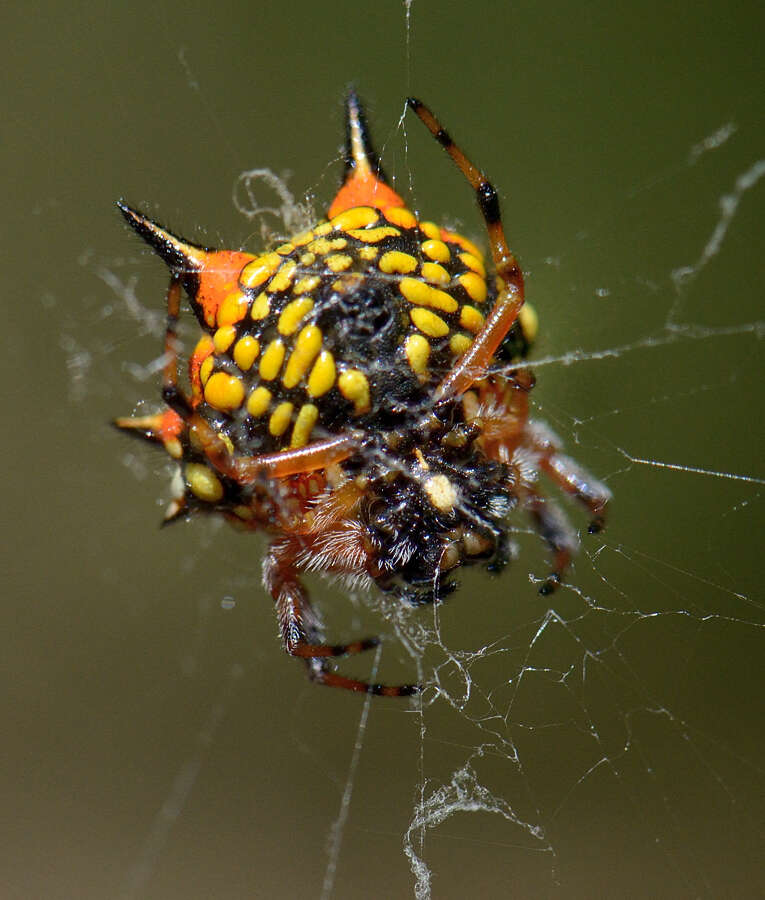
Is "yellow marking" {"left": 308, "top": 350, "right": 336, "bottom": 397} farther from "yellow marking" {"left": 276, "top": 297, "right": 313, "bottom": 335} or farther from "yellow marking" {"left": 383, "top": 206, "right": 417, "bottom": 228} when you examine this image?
"yellow marking" {"left": 383, "top": 206, "right": 417, "bottom": 228}

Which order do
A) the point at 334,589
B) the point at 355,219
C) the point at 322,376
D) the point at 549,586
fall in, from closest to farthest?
the point at 322,376 < the point at 355,219 < the point at 549,586 < the point at 334,589

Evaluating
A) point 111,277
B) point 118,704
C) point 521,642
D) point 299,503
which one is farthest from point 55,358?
point 299,503

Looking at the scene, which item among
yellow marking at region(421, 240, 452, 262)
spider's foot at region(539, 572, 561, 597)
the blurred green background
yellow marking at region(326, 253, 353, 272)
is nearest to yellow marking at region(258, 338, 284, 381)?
yellow marking at region(326, 253, 353, 272)

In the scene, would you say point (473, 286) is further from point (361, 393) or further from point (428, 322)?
point (361, 393)

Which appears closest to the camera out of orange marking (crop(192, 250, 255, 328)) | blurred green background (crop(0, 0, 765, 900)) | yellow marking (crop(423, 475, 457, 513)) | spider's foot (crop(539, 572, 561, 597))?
yellow marking (crop(423, 475, 457, 513))

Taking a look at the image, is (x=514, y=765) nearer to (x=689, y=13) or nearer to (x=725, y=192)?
(x=725, y=192)

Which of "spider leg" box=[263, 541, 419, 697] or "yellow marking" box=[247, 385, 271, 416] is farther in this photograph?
"spider leg" box=[263, 541, 419, 697]

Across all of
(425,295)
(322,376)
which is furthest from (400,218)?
(322,376)

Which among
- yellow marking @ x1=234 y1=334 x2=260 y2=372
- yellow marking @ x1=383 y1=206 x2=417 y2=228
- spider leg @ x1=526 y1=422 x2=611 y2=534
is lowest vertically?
spider leg @ x1=526 y1=422 x2=611 y2=534
